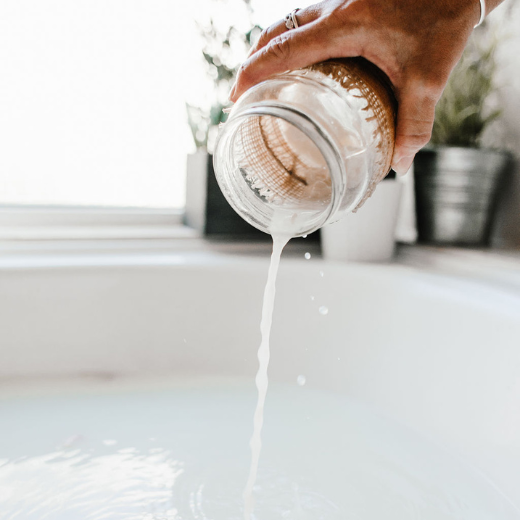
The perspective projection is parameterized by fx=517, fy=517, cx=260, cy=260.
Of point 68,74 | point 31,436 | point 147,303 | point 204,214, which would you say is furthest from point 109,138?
point 31,436

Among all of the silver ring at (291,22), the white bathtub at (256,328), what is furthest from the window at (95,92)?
the silver ring at (291,22)

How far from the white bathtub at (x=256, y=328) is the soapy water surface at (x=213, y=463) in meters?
0.04

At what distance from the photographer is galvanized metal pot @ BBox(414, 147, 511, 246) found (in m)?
0.93

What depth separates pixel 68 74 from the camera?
1198mm

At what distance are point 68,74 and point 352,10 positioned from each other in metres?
0.97

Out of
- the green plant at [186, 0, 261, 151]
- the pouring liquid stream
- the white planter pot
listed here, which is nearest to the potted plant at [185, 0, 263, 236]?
the green plant at [186, 0, 261, 151]

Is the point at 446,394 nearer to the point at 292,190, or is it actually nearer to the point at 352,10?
the point at 292,190

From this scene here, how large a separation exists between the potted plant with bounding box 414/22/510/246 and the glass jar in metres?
0.55

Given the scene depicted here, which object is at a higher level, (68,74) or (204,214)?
(68,74)

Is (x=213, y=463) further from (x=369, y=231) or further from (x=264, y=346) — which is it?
(x=369, y=231)

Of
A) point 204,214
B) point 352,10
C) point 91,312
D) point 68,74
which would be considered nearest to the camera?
point 352,10

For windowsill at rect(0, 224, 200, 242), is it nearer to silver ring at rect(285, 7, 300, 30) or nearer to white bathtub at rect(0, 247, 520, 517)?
white bathtub at rect(0, 247, 520, 517)

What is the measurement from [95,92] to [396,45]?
38.3 inches

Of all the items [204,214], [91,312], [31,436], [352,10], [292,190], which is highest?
[352,10]
